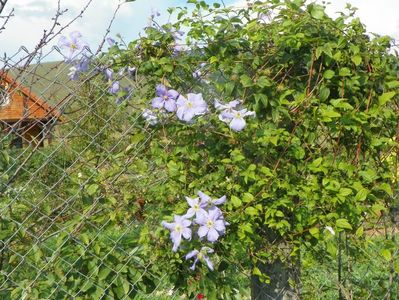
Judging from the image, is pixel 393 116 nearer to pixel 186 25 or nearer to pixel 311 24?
pixel 311 24

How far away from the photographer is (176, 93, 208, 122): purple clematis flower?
2572mm

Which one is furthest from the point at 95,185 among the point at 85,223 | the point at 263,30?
the point at 263,30

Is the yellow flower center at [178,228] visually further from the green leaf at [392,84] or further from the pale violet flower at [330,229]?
the green leaf at [392,84]

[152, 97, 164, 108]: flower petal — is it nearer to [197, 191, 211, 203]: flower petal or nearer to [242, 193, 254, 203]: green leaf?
[197, 191, 211, 203]: flower petal

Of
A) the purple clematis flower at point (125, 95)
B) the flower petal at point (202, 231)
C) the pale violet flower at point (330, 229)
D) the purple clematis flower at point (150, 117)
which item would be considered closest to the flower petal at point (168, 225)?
the flower petal at point (202, 231)

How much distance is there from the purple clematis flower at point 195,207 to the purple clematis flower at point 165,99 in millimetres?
356

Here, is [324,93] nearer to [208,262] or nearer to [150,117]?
[150,117]

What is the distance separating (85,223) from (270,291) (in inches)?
33.7

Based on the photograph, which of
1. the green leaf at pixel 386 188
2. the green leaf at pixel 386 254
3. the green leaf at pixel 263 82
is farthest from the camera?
the green leaf at pixel 386 254

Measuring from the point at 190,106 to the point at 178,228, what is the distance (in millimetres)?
464

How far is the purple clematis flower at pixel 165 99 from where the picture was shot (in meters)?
2.58

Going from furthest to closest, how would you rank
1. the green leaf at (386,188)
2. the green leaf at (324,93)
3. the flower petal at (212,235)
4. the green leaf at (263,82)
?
the green leaf at (386,188) < the green leaf at (324,93) < the green leaf at (263,82) < the flower petal at (212,235)

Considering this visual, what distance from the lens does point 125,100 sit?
263 centimetres

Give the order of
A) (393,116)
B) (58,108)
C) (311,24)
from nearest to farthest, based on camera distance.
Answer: (58,108), (311,24), (393,116)
